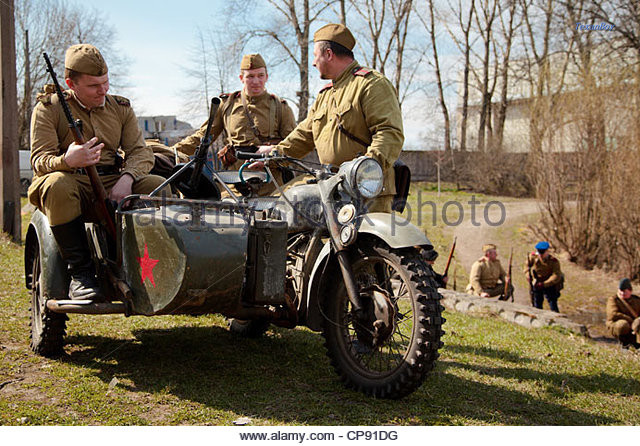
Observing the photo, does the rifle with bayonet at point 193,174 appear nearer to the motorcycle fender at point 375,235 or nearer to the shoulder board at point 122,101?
the shoulder board at point 122,101

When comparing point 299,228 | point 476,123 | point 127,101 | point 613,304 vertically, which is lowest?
point 613,304

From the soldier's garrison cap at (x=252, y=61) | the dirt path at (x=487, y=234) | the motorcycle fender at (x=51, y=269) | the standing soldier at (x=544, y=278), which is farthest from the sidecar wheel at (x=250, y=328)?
the dirt path at (x=487, y=234)

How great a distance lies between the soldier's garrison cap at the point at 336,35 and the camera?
4.44 metres

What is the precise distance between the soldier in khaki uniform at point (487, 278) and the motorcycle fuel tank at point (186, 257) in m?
7.79

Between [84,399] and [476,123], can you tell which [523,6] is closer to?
[476,123]

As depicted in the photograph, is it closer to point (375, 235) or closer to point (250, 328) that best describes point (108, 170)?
point (250, 328)

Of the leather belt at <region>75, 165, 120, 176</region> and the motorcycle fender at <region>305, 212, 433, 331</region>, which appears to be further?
the leather belt at <region>75, 165, 120, 176</region>

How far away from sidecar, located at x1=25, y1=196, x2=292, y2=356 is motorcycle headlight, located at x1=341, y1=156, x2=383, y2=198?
475 millimetres

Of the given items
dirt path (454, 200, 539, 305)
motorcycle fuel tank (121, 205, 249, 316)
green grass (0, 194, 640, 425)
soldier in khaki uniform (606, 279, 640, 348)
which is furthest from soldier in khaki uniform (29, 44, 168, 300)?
dirt path (454, 200, 539, 305)

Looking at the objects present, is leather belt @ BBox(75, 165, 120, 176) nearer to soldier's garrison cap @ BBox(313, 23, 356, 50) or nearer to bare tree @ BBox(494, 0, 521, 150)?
soldier's garrison cap @ BBox(313, 23, 356, 50)

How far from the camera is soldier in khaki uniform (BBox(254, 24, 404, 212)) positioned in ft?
13.9

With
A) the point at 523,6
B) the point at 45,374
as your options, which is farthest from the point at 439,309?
the point at 523,6

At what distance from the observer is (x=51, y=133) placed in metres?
4.19

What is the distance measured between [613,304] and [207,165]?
7272 mm
